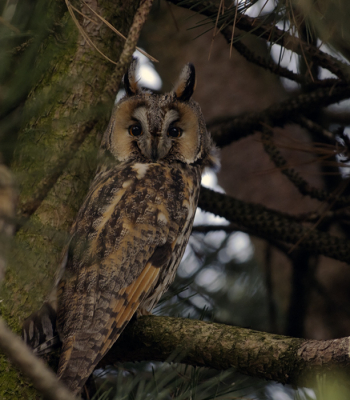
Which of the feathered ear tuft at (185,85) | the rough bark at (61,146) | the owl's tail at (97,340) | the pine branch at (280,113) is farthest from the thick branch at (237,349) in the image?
the pine branch at (280,113)

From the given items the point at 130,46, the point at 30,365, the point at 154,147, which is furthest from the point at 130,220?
the point at 30,365

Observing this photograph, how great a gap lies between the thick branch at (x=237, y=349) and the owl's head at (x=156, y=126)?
831 millimetres

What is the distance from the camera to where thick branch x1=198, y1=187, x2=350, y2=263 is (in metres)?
2.16

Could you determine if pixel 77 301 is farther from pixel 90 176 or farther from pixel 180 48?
pixel 180 48

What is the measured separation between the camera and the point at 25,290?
4.83 feet

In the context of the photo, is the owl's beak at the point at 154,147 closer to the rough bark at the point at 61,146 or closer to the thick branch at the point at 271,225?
the rough bark at the point at 61,146

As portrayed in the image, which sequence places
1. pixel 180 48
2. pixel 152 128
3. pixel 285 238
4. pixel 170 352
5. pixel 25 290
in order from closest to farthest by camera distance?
pixel 170 352, pixel 25 290, pixel 152 128, pixel 285 238, pixel 180 48

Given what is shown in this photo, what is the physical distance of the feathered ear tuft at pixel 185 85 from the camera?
215 cm

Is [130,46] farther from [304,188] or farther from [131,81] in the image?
[304,188]

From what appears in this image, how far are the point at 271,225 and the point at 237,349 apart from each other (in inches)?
43.5

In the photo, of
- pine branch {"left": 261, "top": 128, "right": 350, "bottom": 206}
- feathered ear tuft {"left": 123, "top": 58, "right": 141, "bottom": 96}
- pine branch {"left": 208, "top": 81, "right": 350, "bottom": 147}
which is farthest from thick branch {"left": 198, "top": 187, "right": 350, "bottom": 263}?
feathered ear tuft {"left": 123, "top": 58, "right": 141, "bottom": 96}

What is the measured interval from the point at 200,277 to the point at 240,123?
1099 mm

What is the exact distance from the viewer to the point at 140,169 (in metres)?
1.92

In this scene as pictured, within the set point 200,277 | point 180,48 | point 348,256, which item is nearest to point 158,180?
point 348,256
